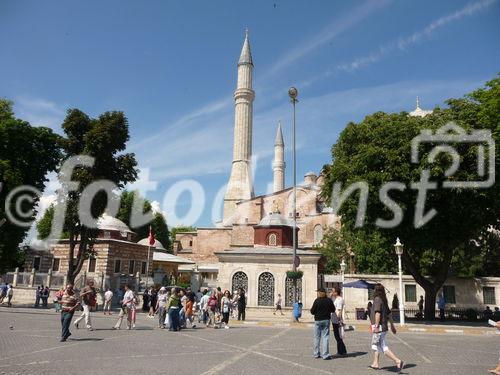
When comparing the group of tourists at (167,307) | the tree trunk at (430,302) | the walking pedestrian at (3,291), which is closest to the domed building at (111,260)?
the walking pedestrian at (3,291)

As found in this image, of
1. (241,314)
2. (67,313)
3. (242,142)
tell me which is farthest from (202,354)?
(242,142)

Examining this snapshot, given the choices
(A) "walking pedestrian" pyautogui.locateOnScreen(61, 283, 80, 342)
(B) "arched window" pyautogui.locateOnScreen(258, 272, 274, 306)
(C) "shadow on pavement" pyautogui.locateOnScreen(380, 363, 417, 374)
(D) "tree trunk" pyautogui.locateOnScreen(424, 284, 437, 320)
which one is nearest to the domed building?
(B) "arched window" pyautogui.locateOnScreen(258, 272, 274, 306)

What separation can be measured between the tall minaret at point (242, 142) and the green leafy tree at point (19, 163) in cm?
3651

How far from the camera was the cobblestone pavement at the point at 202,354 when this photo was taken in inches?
299

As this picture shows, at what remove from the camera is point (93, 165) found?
2680 cm

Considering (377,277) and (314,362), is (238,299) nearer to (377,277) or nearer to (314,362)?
(314,362)

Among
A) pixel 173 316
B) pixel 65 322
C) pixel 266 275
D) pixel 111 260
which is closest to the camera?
pixel 65 322

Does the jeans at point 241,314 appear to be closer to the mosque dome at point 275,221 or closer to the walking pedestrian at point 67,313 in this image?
the walking pedestrian at point 67,313

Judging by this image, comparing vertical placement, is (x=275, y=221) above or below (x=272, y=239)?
above

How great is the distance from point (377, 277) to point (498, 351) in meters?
20.3

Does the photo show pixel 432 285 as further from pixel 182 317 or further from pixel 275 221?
pixel 182 317

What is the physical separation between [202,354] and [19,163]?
21972 mm

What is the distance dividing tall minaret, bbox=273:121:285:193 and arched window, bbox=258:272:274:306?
5098 centimetres

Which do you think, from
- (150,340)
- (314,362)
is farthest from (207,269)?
(314,362)
